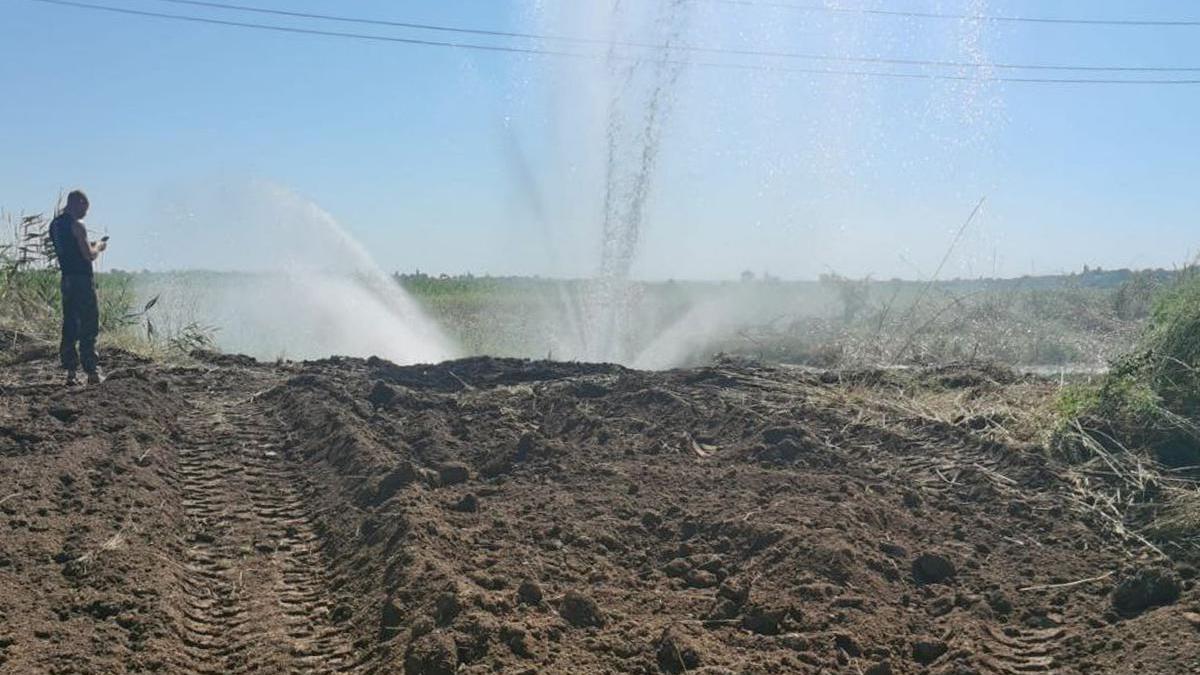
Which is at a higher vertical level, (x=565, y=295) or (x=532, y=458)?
(x=565, y=295)

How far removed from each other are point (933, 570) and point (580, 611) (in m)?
1.86

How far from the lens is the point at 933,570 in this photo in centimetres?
547

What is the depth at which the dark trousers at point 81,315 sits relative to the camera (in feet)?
35.9

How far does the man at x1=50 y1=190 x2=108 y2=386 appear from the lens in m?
10.8

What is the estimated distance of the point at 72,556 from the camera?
5.46 metres

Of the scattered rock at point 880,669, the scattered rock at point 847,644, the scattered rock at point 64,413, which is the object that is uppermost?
the scattered rock at point 64,413

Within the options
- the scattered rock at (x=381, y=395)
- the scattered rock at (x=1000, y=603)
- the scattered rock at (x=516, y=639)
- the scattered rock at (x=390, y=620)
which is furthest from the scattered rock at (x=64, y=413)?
the scattered rock at (x=1000, y=603)

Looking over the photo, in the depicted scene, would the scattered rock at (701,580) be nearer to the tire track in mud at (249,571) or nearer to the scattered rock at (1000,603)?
the scattered rock at (1000,603)

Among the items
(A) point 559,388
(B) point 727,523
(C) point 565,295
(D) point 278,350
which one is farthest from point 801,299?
(B) point 727,523

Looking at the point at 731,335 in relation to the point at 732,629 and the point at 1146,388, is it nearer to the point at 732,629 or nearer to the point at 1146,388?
the point at 1146,388

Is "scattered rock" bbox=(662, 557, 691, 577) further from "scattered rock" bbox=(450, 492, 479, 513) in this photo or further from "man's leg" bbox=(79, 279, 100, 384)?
"man's leg" bbox=(79, 279, 100, 384)

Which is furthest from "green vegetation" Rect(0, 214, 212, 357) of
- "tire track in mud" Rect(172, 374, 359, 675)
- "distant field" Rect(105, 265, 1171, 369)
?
"tire track in mud" Rect(172, 374, 359, 675)

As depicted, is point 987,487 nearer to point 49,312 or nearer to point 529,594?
point 529,594

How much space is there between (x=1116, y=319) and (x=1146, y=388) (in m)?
17.9
